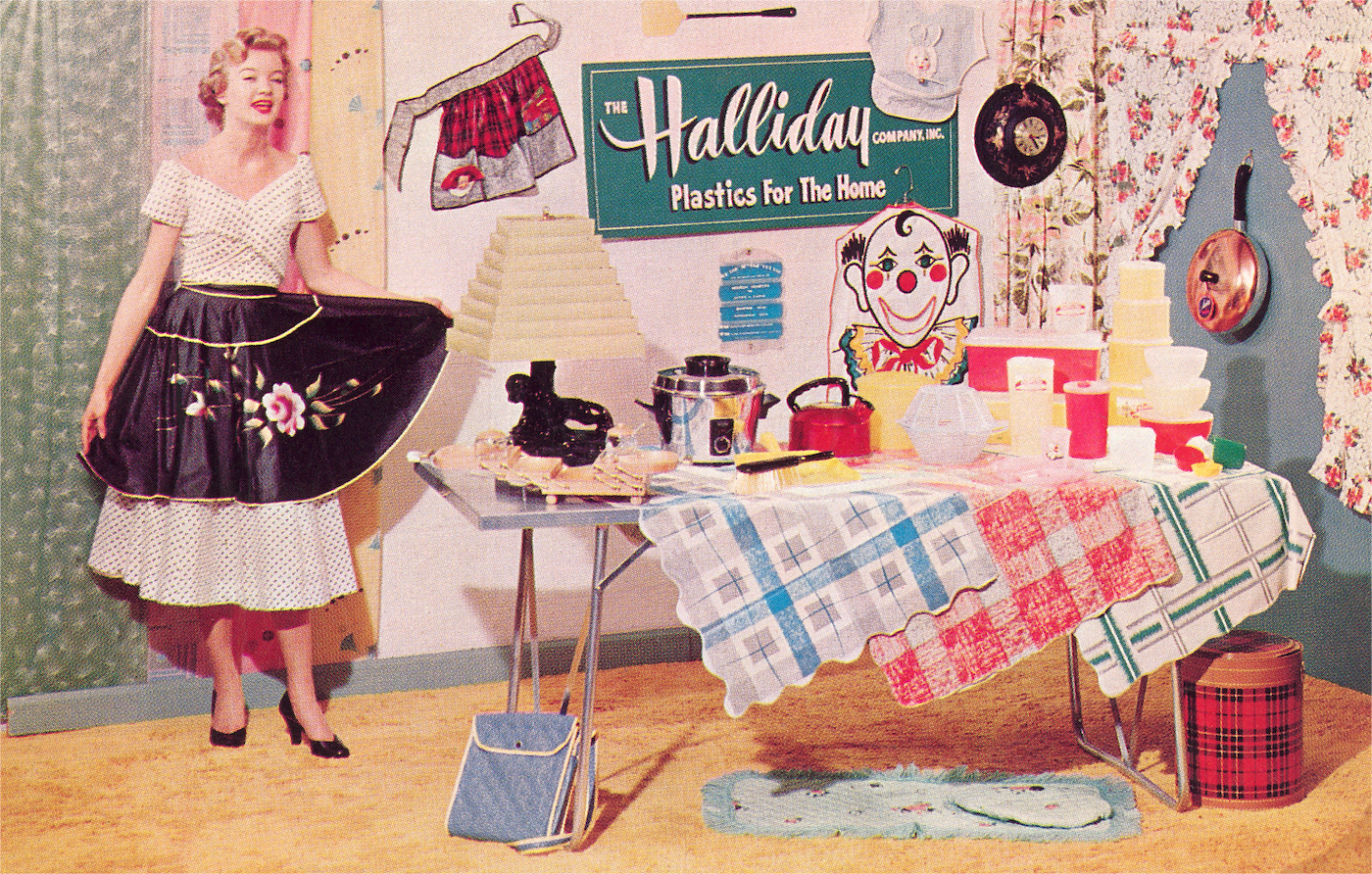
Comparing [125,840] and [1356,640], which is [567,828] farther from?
[1356,640]

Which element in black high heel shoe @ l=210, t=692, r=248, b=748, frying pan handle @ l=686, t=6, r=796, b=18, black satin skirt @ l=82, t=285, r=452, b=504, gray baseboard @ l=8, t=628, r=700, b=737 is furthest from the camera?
frying pan handle @ l=686, t=6, r=796, b=18

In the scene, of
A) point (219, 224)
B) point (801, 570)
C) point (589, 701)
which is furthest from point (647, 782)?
point (219, 224)

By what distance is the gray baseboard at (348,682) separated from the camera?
427cm

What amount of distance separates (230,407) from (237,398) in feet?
0.10

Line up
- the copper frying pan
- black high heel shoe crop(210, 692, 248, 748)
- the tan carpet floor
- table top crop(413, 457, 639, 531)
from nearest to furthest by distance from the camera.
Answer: table top crop(413, 457, 639, 531) → the tan carpet floor → black high heel shoe crop(210, 692, 248, 748) → the copper frying pan

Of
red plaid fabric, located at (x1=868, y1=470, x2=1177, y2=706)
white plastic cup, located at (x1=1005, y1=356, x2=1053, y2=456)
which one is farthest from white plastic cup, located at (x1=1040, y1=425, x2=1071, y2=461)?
red plaid fabric, located at (x1=868, y1=470, x2=1177, y2=706)

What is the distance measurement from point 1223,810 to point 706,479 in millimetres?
1540

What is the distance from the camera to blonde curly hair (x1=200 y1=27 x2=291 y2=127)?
405 cm

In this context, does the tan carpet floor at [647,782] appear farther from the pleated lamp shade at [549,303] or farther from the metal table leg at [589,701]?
the pleated lamp shade at [549,303]

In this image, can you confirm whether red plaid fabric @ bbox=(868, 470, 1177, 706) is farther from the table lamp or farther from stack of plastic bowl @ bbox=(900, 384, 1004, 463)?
the table lamp

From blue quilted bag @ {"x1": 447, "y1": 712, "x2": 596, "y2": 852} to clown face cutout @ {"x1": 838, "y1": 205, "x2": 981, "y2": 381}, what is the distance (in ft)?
6.72

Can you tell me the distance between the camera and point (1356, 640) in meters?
4.46

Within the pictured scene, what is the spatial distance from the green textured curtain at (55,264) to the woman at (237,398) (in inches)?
8.0

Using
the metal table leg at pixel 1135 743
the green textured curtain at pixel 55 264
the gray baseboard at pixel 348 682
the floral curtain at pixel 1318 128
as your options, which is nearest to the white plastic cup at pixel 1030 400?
the metal table leg at pixel 1135 743
